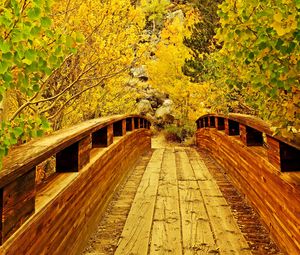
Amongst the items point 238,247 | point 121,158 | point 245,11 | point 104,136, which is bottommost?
point 238,247

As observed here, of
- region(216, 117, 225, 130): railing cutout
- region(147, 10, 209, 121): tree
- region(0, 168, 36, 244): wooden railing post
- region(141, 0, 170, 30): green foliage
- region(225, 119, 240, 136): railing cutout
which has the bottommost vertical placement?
region(0, 168, 36, 244): wooden railing post

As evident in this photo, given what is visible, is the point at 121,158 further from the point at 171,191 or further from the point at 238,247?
the point at 238,247

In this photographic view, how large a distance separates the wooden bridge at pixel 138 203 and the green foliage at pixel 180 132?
16357mm

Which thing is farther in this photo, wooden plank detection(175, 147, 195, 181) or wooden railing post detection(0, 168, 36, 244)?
wooden plank detection(175, 147, 195, 181)

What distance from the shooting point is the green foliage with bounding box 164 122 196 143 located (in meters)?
22.0

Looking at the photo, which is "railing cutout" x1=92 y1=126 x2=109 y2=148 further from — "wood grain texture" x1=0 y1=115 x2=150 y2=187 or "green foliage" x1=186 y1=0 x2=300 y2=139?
"green foliage" x1=186 y1=0 x2=300 y2=139

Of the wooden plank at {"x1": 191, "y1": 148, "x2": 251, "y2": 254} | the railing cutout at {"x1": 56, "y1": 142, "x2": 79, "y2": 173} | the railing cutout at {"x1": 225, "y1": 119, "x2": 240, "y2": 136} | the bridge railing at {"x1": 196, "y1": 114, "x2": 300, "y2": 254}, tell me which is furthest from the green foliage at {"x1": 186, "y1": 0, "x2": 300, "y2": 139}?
the railing cutout at {"x1": 225, "y1": 119, "x2": 240, "y2": 136}

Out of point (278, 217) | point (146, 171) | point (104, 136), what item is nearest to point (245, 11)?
point (278, 217)

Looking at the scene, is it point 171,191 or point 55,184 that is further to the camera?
point 171,191

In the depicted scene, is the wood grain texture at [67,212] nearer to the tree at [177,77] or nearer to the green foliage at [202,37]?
the green foliage at [202,37]

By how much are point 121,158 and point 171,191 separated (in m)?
1.22

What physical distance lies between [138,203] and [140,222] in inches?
28.0

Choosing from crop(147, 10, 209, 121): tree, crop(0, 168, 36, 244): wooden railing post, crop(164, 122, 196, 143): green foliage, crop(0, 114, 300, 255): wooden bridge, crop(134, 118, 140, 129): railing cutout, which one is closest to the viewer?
crop(0, 168, 36, 244): wooden railing post

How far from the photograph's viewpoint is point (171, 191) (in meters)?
5.04
